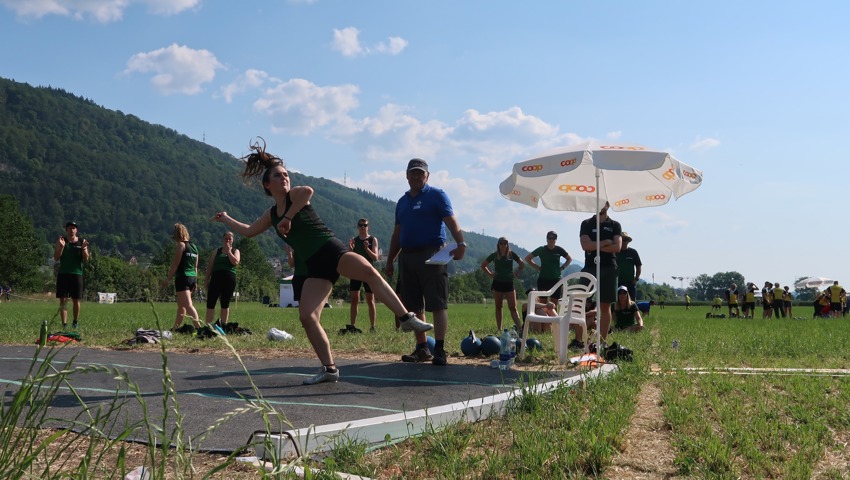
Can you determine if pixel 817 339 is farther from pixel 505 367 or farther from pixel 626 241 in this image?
pixel 505 367

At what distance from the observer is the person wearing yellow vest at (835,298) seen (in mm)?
31642

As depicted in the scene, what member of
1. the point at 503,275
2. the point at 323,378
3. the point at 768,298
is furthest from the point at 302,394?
the point at 768,298

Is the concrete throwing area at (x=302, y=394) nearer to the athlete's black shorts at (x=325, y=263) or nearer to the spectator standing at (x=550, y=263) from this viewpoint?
the athlete's black shorts at (x=325, y=263)

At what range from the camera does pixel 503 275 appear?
13.2 m

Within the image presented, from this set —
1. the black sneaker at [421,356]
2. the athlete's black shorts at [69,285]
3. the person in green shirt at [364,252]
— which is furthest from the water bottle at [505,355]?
the athlete's black shorts at [69,285]

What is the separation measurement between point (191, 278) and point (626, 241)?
25.1 feet

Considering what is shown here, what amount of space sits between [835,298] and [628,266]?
23185 mm

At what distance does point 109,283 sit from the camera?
106688 mm

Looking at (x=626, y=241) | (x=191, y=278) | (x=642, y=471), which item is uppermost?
(x=626, y=241)

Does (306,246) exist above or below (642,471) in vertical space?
above

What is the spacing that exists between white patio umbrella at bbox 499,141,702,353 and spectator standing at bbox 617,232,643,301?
313 centimetres

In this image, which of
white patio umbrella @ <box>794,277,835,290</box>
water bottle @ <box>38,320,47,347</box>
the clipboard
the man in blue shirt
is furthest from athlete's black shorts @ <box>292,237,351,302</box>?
white patio umbrella @ <box>794,277,835,290</box>

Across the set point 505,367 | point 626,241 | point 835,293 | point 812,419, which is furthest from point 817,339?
point 835,293

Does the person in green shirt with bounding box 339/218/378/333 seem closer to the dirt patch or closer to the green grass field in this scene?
the green grass field
